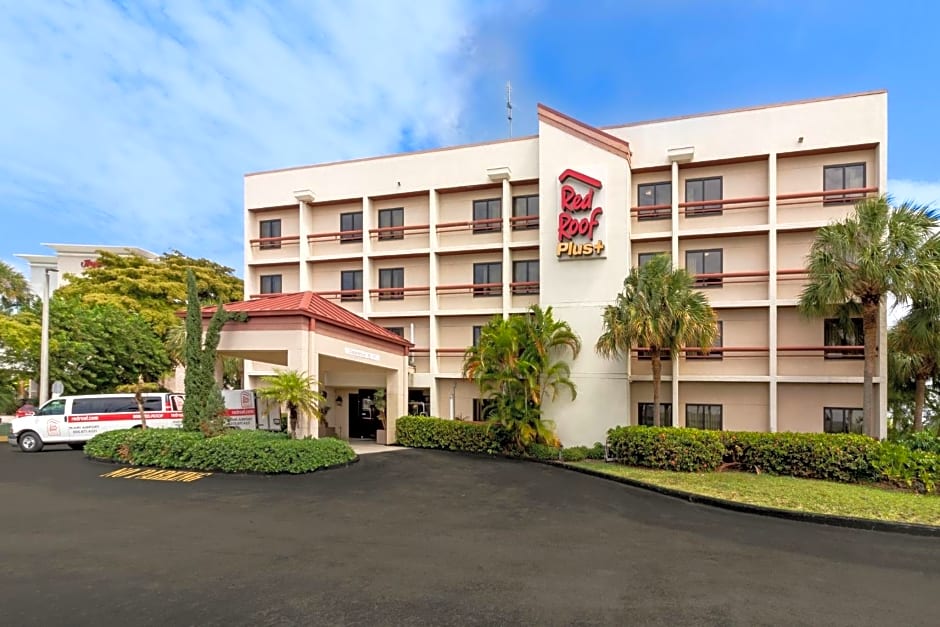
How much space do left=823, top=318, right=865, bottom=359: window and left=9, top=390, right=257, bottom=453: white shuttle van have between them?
23459 millimetres

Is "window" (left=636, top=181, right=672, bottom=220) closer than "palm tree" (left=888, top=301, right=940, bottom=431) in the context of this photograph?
No

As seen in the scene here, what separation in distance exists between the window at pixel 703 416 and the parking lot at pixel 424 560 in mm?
8599

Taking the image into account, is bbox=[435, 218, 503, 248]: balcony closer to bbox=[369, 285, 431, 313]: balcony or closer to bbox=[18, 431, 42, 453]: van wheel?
bbox=[369, 285, 431, 313]: balcony

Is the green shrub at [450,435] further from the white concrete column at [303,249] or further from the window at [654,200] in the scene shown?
the window at [654,200]

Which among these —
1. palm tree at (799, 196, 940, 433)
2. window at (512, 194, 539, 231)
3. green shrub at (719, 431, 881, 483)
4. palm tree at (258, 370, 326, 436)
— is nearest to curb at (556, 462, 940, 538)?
green shrub at (719, 431, 881, 483)

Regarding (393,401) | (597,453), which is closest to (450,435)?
(393,401)

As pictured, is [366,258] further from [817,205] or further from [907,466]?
[907,466]

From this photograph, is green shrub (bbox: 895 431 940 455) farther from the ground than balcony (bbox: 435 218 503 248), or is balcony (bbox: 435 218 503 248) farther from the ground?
balcony (bbox: 435 218 503 248)

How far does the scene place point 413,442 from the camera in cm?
2103

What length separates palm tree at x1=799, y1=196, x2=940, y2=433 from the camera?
1455cm

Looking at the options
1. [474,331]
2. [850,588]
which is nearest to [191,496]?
[850,588]

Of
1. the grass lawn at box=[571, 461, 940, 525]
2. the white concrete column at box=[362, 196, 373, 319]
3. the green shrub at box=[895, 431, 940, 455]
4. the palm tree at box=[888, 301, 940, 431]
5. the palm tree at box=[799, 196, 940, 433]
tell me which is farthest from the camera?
the white concrete column at box=[362, 196, 373, 319]

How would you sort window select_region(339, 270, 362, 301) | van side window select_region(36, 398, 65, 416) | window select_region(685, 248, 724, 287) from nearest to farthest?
1. van side window select_region(36, 398, 65, 416)
2. window select_region(685, 248, 724, 287)
3. window select_region(339, 270, 362, 301)

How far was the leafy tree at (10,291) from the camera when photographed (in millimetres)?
34844
